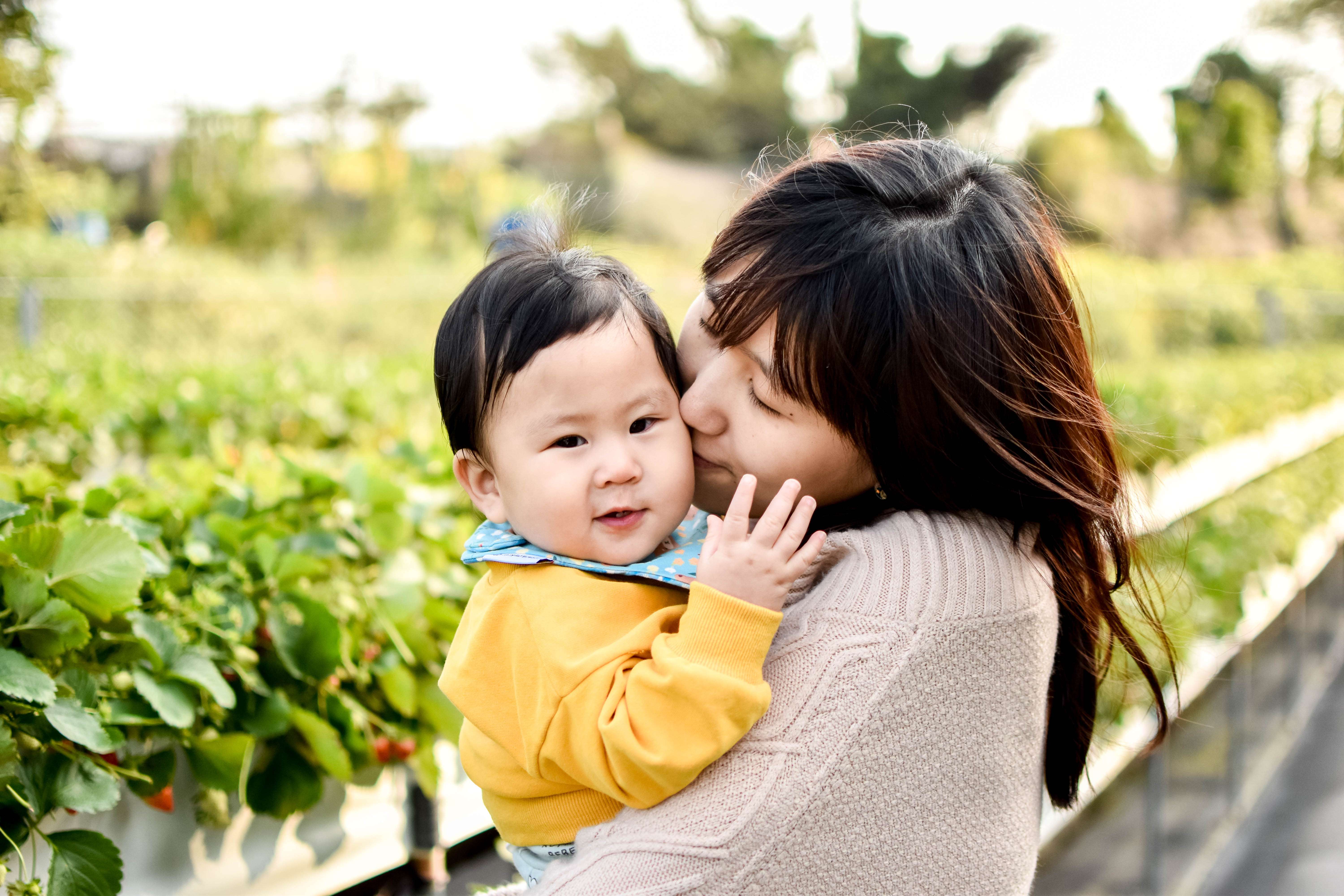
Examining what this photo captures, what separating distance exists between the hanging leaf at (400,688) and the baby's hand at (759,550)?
2.35ft

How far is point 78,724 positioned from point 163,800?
9.6 inches

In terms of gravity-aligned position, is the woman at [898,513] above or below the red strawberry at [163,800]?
above

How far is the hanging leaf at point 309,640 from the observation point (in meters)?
1.48

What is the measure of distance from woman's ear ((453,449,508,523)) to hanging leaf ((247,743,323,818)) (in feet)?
1.51

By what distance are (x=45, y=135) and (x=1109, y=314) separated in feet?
39.2

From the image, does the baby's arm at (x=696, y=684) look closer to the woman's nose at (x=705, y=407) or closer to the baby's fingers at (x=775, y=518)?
the baby's fingers at (x=775, y=518)

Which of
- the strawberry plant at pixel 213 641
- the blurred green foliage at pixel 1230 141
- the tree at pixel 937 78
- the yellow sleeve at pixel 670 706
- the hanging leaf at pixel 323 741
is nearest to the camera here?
the yellow sleeve at pixel 670 706

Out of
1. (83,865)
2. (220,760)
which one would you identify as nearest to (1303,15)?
(220,760)

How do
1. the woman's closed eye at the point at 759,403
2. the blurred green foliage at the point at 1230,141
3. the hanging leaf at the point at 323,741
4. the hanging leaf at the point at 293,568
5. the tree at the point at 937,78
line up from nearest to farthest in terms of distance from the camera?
the woman's closed eye at the point at 759,403 → the hanging leaf at the point at 323,741 → the hanging leaf at the point at 293,568 → the blurred green foliage at the point at 1230,141 → the tree at the point at 937,78

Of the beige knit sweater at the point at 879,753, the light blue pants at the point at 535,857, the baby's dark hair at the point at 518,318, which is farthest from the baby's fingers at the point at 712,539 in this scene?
the light blue pants at the point at 535,857

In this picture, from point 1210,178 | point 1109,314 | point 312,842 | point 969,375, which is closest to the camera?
point 969,375

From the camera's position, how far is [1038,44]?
102 feet

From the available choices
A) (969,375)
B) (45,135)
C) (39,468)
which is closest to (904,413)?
(969,375)

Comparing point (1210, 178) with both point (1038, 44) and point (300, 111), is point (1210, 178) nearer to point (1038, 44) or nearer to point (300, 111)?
point (1038, 44)
